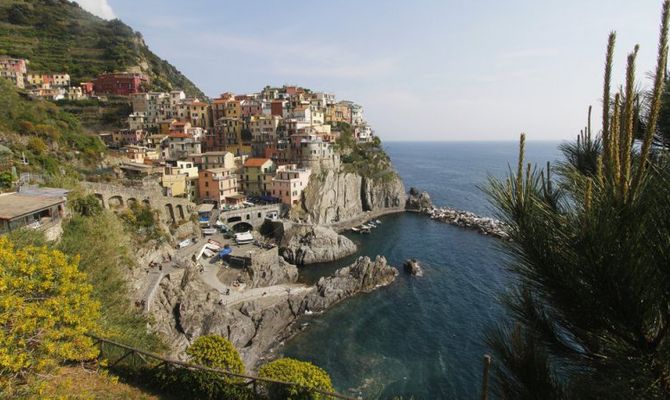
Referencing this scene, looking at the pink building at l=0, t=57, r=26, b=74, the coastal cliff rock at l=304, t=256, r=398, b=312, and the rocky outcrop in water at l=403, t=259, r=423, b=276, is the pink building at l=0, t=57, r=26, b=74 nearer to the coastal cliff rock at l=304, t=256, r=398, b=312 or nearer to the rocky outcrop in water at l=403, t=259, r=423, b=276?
the coastal cliff rock at l=304, t=256, r=398, b=312

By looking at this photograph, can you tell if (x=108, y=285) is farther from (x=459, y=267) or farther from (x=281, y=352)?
(x=459, y=267)

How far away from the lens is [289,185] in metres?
40.0

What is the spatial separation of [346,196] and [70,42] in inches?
2575

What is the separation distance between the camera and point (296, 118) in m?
53.3

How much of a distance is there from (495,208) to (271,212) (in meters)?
35.9

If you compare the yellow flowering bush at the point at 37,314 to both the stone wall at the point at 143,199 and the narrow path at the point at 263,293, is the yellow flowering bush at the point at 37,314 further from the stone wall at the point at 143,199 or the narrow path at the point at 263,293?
the stone wall at the point at 143,199

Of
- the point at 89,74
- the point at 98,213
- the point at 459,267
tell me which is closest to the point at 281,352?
the point at 98,213

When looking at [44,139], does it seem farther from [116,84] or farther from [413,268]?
[116,84]

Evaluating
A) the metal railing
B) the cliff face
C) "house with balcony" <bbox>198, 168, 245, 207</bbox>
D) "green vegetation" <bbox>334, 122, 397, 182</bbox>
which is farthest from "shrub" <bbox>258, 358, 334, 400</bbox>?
"green vegetation" <bbox>334, 122, 397, 182</bbox>

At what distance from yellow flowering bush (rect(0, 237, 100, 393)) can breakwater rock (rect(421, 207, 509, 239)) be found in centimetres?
4088

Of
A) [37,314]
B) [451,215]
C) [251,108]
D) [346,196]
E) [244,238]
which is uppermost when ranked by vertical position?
[251,108]

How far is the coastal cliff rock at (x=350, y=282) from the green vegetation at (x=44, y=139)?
18397 mm

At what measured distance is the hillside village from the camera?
37.3 m

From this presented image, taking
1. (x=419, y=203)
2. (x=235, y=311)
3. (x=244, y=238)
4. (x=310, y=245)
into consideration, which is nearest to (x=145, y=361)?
(x=235, y=311)
